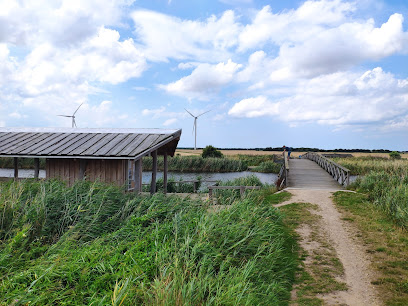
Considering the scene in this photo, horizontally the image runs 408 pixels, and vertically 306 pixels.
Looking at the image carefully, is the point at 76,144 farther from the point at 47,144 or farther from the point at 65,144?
the point at 47,144

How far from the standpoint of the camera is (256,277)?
20.1 feet

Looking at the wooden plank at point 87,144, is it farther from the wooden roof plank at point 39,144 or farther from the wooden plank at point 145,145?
the wooden plank at point 145,145

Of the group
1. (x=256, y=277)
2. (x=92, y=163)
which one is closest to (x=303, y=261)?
(x=256, y=277)

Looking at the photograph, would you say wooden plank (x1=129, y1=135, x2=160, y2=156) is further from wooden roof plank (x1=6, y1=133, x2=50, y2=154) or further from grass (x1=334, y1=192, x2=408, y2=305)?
grass (x1=334, y1=192, x2=408, y2=305)

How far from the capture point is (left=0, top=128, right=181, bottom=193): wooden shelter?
12242 mm

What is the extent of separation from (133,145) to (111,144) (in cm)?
97

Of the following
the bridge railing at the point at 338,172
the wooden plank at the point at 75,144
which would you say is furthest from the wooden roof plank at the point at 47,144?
the bridge railing at the point at 338,172

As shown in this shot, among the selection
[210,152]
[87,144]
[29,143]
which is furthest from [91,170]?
[210,152]

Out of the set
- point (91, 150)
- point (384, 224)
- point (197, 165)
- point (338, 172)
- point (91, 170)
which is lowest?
point (384, 224)

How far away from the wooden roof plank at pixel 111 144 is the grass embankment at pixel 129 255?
229 cm

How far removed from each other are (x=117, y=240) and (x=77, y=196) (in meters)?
3.23

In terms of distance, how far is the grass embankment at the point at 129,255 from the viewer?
4535 millimetres

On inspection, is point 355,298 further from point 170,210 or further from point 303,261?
point 170,210

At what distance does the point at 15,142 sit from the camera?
13.9m
